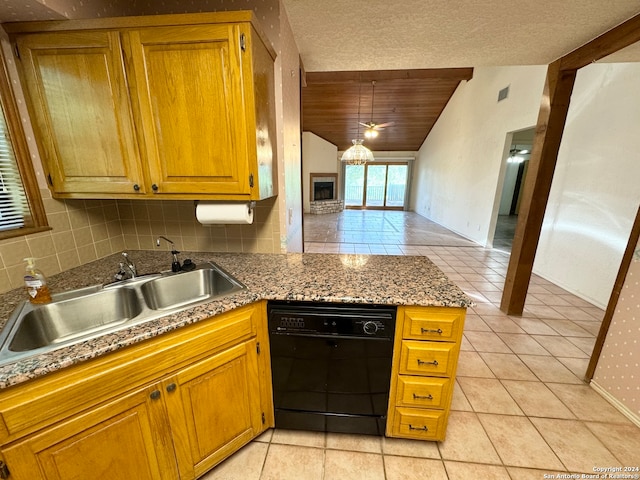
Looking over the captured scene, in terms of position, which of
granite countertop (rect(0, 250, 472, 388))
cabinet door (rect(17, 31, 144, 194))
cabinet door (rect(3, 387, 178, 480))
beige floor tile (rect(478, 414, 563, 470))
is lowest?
beige floor tile (rect(478, 414, 563, 470))

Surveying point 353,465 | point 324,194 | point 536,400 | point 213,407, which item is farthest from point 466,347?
point 324,194

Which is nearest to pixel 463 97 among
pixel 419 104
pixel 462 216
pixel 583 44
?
pixel 419 104

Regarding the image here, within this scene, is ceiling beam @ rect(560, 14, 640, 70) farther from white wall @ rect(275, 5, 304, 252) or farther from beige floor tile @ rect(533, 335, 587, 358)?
beige floor tile @ rect(533, 335, 587, 358)

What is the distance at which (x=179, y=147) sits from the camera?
1255mm

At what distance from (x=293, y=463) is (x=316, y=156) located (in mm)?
8642

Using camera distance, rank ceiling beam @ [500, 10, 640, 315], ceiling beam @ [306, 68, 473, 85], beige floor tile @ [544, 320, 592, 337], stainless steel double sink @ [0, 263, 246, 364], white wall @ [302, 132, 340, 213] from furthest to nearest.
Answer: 1. white wall @ [302, 132, 340, 213]
2. ceiling beam @ [306, 68, 473, 85]
3. beige floor tile @ [544, 320, 592, 337]
4. ceiling beam @ [500, 10, 640, 315]
5. stainless steel double sink @ [0, 263, 246, 364]

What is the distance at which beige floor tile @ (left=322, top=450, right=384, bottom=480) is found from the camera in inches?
49.1

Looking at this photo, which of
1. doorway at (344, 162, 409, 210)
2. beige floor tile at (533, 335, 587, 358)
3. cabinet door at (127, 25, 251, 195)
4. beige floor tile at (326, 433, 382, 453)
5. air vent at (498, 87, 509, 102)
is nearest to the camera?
cabinet door at (127, 25, 251, 195)

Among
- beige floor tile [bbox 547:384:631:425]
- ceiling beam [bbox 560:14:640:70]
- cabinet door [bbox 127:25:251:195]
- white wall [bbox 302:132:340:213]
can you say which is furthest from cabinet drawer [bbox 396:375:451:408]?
white wall [bbox 302:132:340:213]

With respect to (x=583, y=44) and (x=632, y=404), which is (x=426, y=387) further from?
(x=583, y=44)

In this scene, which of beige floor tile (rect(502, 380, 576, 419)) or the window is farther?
beige floor tile (rect(502, 380, 576, 419))

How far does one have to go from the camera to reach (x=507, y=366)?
193 cm

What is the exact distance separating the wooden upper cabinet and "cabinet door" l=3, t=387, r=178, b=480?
0.96 m

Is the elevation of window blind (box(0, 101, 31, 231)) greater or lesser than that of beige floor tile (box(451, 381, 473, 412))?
greater
